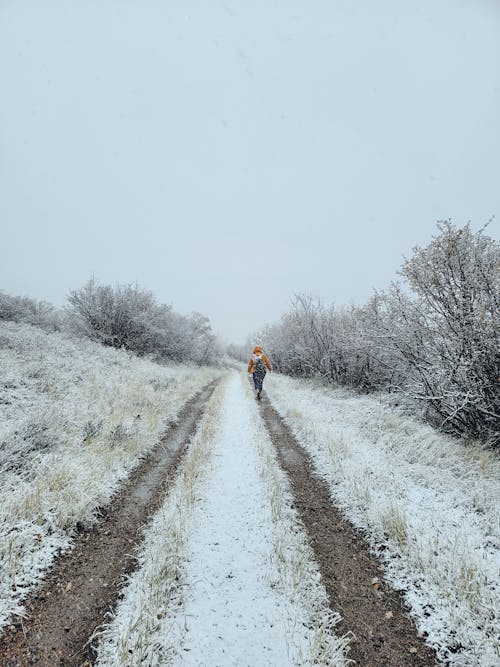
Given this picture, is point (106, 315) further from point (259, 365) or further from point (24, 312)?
point (259, 365)

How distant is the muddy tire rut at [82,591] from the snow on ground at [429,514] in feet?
9.79

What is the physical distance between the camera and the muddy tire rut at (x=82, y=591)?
2.37m

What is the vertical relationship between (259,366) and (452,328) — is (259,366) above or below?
below

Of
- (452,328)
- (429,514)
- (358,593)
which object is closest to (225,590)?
(358,593)

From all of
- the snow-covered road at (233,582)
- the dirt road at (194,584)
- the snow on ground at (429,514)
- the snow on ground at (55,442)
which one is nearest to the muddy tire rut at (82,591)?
the dirt road at (194,584)

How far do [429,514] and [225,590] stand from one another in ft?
10.1

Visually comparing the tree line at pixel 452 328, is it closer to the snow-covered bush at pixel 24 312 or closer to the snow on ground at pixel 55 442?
the snow on ground at pixel 55 442

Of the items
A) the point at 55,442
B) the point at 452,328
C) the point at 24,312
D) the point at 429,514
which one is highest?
the point at 24,312

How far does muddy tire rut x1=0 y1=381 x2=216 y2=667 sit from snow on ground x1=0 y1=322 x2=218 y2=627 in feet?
0.59

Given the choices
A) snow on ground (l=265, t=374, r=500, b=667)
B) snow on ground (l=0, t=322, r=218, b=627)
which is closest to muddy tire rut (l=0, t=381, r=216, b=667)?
snow on ground (l=0, t=322, r=218, b=627)

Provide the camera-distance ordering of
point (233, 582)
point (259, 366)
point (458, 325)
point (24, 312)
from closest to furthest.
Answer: point (233, 582) < point (458, 325) < point (259, 366) < point (24, 312)

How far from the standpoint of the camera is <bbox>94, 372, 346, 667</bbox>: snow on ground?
236cm

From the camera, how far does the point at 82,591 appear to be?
2.97 m

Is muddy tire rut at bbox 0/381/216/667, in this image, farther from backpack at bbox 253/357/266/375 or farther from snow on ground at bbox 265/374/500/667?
backpack at bbox 253/357/266/375
